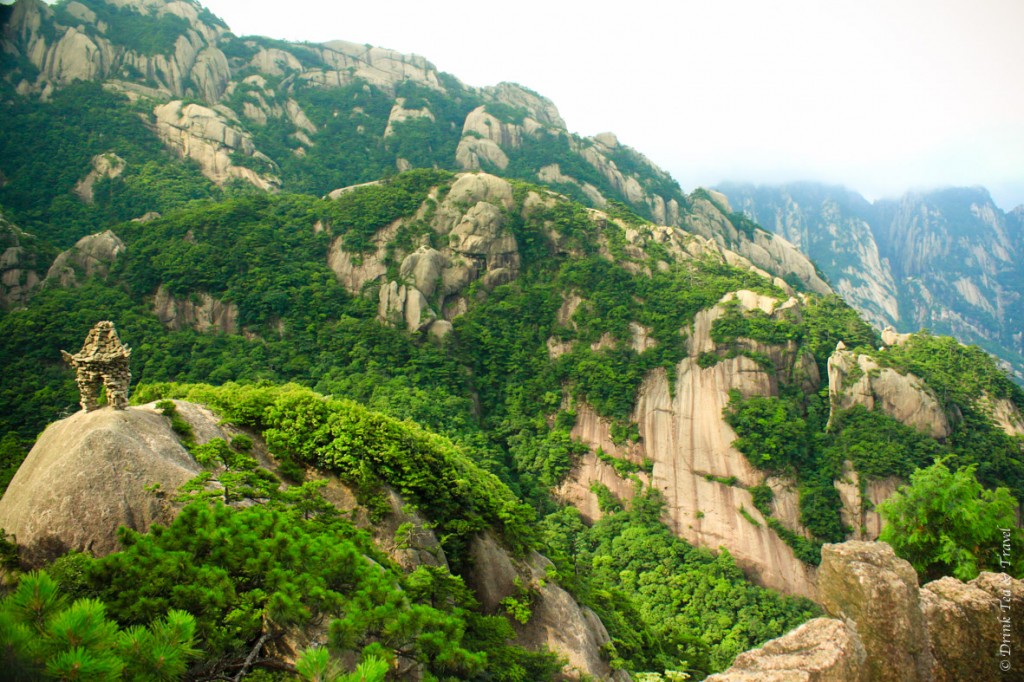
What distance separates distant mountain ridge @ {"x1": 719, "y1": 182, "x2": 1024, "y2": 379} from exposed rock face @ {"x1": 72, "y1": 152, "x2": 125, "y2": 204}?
409 feet

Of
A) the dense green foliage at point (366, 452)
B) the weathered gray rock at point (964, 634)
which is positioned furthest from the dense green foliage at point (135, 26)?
the weathered gray rock at point (964, 634)

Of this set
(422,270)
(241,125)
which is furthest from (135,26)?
(422,270)

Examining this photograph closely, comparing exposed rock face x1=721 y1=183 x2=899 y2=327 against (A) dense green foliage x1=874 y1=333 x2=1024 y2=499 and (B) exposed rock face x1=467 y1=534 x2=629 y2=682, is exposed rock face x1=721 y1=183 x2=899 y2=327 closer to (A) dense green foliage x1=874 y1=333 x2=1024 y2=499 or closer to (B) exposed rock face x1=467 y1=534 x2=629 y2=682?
(A) dense green foliage x1=874 y1=333 x2=1024 y2=499

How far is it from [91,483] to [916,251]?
166m

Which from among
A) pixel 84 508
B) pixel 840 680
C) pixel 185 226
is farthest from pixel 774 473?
pixel 185 226

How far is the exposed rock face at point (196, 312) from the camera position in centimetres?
4591

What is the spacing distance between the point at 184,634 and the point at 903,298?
16089cm

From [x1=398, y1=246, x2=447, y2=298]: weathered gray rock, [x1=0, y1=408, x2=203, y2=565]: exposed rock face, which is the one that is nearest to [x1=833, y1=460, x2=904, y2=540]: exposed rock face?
[x1=398, y1=246, x2=447, y2=298]: weathered gray rock

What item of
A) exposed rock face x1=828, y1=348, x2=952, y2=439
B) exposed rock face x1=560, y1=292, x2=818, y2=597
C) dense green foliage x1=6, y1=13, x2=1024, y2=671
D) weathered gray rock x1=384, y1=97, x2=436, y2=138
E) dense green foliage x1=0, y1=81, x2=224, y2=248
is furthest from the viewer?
weathered gray rock x1=384, y1=97, x2=436, y2=138

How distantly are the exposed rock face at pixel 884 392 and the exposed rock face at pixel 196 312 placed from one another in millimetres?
48238

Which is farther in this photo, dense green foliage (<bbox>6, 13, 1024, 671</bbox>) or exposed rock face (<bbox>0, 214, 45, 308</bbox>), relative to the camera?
exposed rock face (<bbox>0, 214, 45, 308</bbox>)

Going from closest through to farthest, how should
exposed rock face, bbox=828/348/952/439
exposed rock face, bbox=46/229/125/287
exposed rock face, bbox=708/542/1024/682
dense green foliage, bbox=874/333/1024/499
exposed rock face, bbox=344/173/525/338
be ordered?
1. exposed rock face, bbox=708/542/1024/682
2. dense green foliage, bbox=874/333/1024/499
3. exposed rock face, bbox=828/348/952/439
4. exposed rock face, bbox=46/229/125/287
5. exposed rock face, bbox=344/173/525/338

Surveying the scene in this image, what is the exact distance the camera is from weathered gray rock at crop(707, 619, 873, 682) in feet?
22.7

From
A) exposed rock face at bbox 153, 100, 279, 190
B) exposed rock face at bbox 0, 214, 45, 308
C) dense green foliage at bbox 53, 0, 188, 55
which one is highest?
dense green foliage at bbox 53, 0, 188, 55
